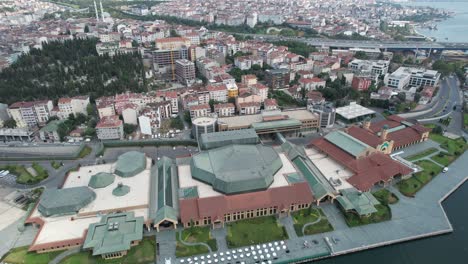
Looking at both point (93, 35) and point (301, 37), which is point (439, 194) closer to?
point (301, 37)

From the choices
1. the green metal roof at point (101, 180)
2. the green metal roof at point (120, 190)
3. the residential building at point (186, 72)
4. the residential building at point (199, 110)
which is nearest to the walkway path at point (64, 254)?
the green metal roof at point (120, 190)

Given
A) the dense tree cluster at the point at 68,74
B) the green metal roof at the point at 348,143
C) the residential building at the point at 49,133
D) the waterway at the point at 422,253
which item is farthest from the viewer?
the dense tree cluster at the point at 68,74

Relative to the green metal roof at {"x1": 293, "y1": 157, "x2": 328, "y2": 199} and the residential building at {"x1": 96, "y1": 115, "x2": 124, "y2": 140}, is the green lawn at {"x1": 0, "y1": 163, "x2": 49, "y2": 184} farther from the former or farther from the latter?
the green metal roof at {"x1": 293, "y1": 157, "x2": 328, "y2": 199}

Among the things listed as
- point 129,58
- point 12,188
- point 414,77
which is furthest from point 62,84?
point 414,77

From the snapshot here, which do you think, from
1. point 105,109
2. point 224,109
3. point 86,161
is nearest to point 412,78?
point 224,109

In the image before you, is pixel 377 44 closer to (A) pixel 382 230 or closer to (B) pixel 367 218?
(B) pixel 367 218

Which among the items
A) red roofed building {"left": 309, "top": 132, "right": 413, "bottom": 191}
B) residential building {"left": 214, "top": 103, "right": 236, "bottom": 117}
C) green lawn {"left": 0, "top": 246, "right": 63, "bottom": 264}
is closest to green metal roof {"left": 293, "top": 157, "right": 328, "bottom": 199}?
red roofed building {"left": 309, "top": 132, "right": 413, "bottom": 191}

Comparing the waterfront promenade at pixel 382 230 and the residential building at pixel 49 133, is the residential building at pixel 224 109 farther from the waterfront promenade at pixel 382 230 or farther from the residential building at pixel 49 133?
the residential building at pixel 49 133
